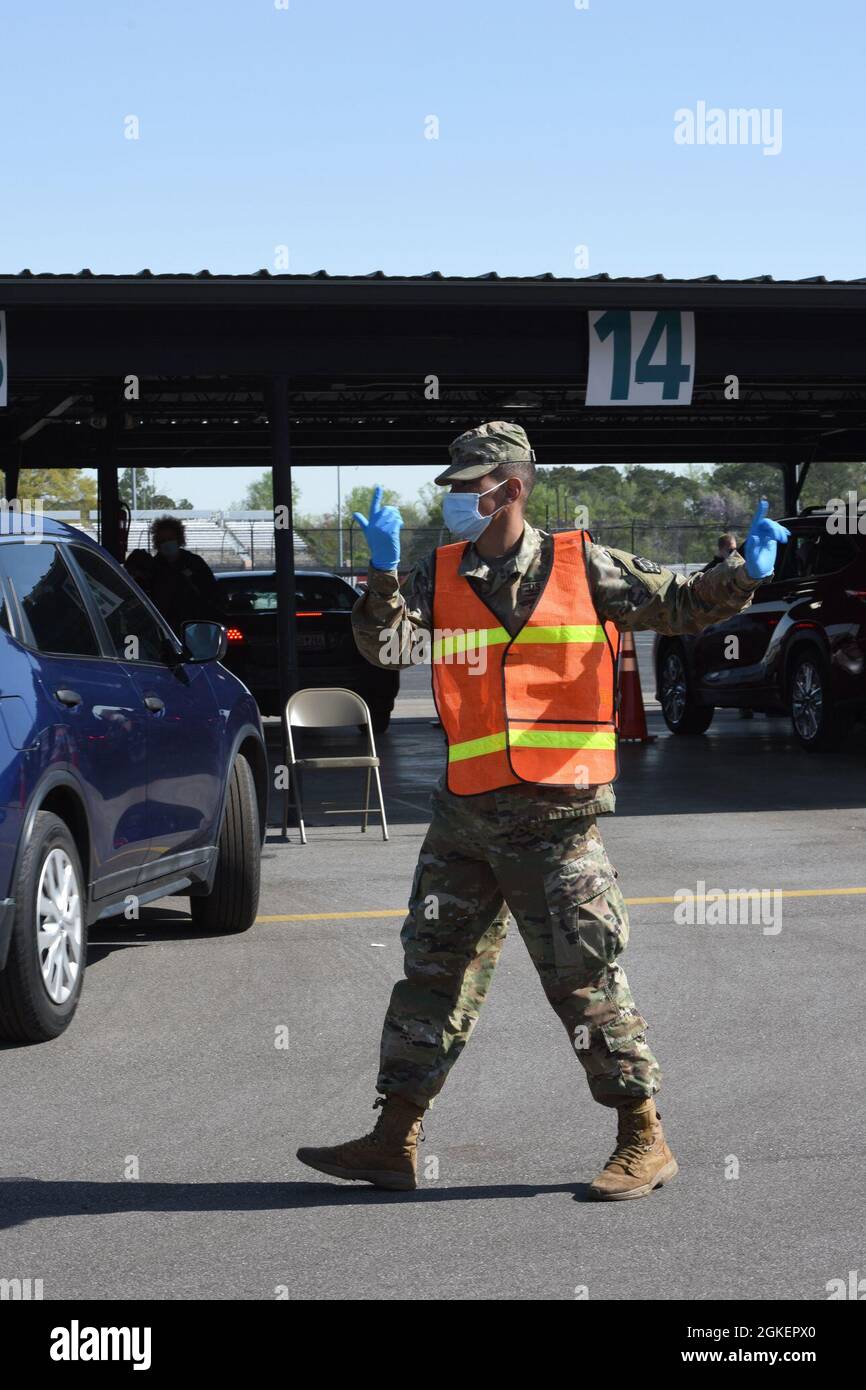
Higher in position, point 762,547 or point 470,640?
point 762,547

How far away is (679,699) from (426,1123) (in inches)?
534

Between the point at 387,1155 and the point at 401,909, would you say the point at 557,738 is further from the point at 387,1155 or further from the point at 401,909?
the point at 401,909

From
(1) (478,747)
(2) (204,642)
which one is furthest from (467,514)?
(2) (204,642)

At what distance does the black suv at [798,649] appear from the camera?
15305mm

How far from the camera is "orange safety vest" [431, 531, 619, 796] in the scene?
468cm

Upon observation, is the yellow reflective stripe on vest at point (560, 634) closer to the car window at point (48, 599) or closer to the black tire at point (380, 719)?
the car window at point (48, 599)

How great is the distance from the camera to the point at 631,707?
18438 millimetres

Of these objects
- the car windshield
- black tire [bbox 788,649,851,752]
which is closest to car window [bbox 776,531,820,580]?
black tire [bbox 788,649,851,752]

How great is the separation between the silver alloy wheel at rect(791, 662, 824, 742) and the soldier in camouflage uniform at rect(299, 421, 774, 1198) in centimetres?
1132

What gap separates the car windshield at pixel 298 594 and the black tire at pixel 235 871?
388 inches

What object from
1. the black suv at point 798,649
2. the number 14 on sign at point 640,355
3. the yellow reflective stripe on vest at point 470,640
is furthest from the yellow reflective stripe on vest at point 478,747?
the black suv at point 798,649

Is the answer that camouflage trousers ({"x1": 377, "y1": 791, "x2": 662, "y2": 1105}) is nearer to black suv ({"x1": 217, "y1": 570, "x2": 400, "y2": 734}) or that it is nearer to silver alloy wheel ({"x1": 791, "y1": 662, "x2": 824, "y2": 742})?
silver alloy wheel ({"x1": 791, "y1": 662, "x2": 824, "y2": 742})

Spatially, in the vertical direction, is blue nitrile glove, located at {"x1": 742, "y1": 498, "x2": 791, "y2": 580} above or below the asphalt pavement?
above

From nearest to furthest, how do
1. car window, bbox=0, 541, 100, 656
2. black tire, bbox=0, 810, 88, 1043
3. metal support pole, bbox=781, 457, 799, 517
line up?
black tire, bbox=0, 810, 88, 1043 < car window, bbox=0, 541, 100, 656 < metal support pole, bbox=781, 457, 799, 517
